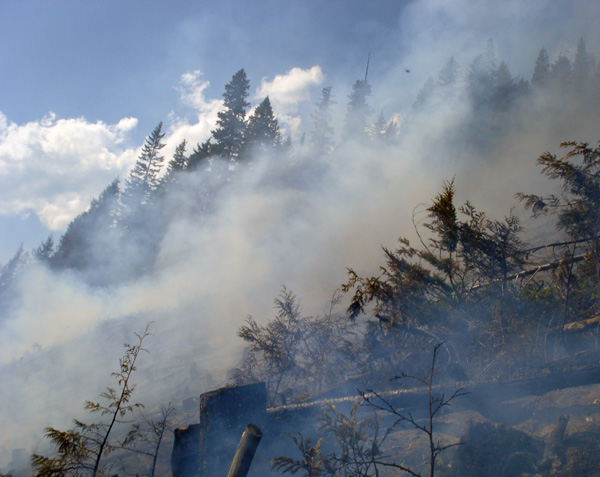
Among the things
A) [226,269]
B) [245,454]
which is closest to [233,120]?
[226,269]

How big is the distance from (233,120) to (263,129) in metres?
2.51

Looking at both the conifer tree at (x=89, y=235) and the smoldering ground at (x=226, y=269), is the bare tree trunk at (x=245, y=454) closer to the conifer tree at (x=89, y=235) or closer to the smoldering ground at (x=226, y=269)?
the smoldering ground at (x=226, y=269)

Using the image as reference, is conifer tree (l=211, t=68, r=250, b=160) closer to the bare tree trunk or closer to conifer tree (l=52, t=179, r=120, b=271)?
conifer tree (l=52, t=179, r=120, b=271)

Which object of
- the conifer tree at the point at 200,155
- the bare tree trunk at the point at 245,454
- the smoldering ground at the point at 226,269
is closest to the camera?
the bare tree trunk at the point at 245,454

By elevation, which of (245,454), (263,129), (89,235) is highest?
(263,129)

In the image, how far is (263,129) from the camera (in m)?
28.4

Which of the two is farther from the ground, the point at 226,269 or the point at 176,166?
the point at 176,166

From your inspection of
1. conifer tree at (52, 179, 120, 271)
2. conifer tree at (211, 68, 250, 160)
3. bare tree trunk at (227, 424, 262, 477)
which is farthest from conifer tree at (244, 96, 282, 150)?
bare tree trunk at (227, 424, 262, 477)

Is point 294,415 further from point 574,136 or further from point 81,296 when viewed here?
point 574,136

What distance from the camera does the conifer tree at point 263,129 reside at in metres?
27.7

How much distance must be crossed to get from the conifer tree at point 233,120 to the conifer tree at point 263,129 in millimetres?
633

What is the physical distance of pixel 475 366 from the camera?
6.63 meters

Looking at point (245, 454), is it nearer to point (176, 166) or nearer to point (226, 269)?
point (226, 269)

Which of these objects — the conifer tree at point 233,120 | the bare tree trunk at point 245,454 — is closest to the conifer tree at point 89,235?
the conifer tree at point 233,120
